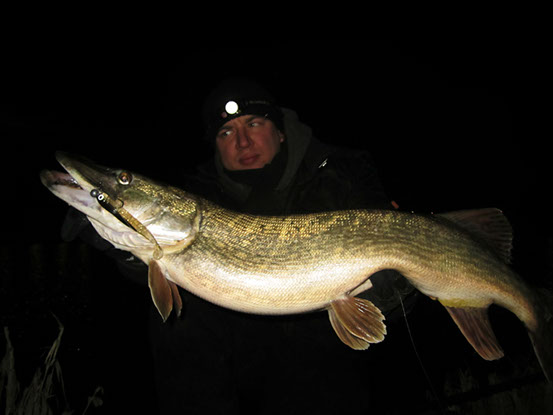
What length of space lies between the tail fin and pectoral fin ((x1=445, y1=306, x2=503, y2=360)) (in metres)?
0.17

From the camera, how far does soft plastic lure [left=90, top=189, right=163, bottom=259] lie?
1.32 m

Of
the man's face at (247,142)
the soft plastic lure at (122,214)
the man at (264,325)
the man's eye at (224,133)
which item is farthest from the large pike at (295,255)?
the man's eye at (224,133)

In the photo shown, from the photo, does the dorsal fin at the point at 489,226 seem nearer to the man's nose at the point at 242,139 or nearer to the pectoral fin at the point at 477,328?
→ the pectoral fin at the point at 477,328

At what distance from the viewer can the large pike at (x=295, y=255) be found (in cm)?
138

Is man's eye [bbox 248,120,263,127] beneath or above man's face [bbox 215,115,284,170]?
above

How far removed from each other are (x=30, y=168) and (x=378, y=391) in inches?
2085

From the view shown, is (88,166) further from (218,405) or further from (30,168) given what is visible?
(30,168)

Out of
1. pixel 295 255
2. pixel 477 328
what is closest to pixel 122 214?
pixel 295 255

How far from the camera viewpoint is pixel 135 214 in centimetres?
138

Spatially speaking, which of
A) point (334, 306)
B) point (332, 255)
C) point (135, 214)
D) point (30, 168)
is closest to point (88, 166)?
point (135, 214)

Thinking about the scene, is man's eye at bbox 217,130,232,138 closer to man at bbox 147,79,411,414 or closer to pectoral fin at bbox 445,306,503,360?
man at bbox 147,79,411,414

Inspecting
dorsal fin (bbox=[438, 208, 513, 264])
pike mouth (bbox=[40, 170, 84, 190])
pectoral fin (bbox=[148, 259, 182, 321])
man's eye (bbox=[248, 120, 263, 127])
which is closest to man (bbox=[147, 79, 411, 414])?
man's eye (bbox=[248, 120, 263, 127])

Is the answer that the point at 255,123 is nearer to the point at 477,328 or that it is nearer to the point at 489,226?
the point at 489,226

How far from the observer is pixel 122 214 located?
1.34 meters
